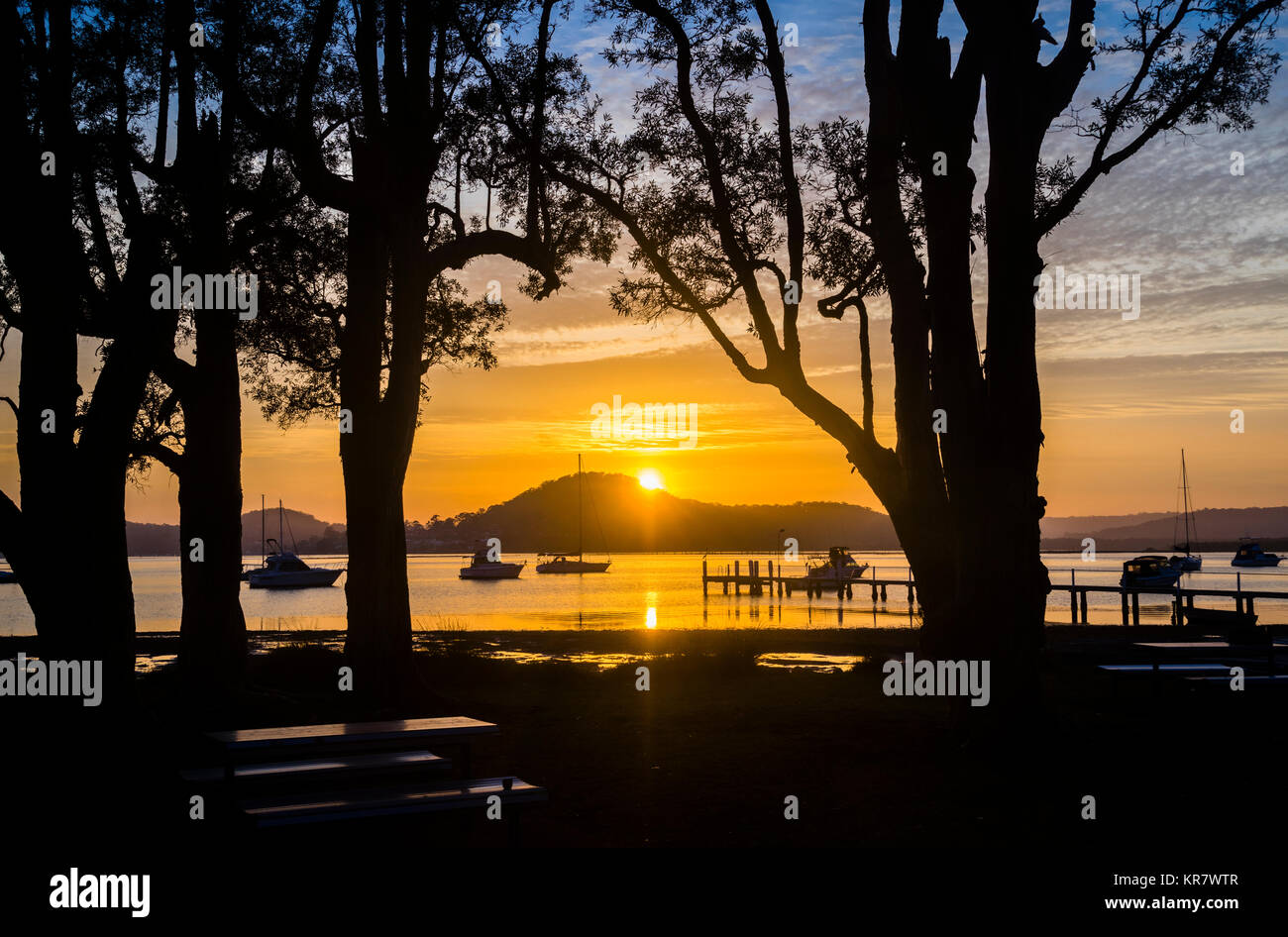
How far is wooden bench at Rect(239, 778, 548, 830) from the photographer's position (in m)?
6.57

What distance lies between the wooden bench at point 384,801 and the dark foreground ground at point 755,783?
227mm

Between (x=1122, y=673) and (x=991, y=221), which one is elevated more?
(x=991, y=221)

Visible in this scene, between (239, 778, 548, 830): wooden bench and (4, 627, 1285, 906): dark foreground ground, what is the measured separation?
0.74ft

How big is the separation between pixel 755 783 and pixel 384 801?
4311 millimetres

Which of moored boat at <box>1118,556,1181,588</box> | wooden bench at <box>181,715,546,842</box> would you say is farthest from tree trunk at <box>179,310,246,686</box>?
moored boat at <box>1118,556,1181,588</box>

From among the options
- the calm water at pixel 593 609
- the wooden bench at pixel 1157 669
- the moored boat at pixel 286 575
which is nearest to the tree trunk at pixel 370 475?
the wooden bench at pixel 1157 669

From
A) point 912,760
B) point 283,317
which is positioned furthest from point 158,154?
point 912,760

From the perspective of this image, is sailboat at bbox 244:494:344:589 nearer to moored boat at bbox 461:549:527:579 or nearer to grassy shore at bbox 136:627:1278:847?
moored boat at bbox 461:549:527:579

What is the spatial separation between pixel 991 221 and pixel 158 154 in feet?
33.1

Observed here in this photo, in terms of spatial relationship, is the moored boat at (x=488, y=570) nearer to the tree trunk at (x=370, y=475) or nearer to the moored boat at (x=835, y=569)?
the moored boat at (x=835, y=569)

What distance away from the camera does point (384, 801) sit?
6.89m

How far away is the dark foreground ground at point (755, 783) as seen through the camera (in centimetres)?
726

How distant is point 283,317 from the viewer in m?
21.1
